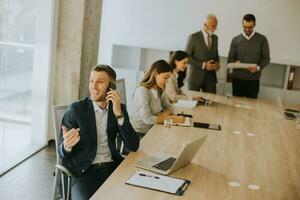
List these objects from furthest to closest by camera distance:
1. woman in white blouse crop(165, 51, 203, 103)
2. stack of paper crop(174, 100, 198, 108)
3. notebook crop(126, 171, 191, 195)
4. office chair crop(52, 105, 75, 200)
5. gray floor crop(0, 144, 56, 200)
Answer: woman in white blouse crop(165, 51, 203, 103) < stack of paper crop(174, 100, 198, 108) < gray floor crop(0, 144, 56, 200) < office chair crop(52, 105, 75, 200) < notebook crop(126, 171, 191, 195)

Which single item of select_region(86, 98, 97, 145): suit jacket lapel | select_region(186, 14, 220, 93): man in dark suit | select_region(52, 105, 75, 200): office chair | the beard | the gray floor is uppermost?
select_region(186, 14, 220, 93): man in dark suit

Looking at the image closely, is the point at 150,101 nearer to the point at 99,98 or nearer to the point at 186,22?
the point at 99,98

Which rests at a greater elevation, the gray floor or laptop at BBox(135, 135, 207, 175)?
laptop at BBox(135, 135, 207, 175)

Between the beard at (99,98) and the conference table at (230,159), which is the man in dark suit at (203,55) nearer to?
the conference table at (230,159)

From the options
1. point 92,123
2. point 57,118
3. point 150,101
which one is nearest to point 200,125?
point 150,101

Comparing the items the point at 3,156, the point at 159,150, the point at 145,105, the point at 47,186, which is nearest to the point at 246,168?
the point at 159,150

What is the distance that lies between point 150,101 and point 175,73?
3.87 feet

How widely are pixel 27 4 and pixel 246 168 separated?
11.6ft

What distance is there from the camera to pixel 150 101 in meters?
3.76

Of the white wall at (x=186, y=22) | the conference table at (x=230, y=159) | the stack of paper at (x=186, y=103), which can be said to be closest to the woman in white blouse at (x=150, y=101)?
the conference table at (x=230, y=159)

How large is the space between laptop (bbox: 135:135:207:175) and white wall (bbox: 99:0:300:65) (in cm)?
420

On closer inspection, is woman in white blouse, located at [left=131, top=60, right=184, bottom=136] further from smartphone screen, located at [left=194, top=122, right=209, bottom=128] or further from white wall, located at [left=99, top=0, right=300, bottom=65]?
white wall, located at [left=99, top=0, right=300, bottom=65]

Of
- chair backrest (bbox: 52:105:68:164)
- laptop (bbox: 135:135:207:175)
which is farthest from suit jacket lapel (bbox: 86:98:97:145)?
laptop (bbox: 135:135:207:175)

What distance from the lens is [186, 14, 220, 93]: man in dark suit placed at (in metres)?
5.66
